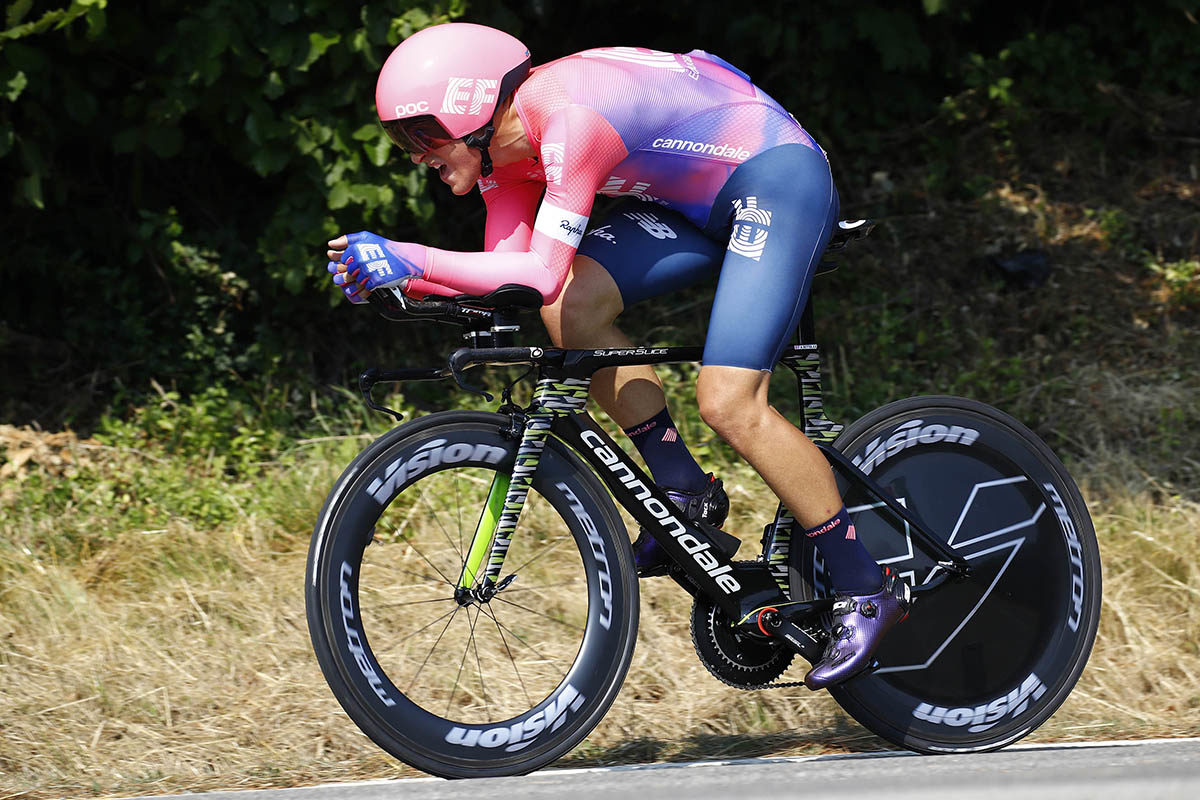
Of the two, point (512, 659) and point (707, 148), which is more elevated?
point (707, 148)

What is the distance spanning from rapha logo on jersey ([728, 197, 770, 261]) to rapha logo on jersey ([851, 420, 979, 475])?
2.40 feet

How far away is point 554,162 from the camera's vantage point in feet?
11.0

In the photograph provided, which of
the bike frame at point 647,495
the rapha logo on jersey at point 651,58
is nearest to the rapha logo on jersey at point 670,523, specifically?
the bike frame at point 647,495

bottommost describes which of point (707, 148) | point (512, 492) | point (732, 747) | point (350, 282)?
point (732, 747)

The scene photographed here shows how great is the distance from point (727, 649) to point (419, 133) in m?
1.57

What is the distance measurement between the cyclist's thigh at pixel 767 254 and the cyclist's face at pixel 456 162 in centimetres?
66

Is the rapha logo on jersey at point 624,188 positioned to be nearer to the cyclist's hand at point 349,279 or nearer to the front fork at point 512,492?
the front fork at point 512,492

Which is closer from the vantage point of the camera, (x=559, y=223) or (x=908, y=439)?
(x=559, y=223)

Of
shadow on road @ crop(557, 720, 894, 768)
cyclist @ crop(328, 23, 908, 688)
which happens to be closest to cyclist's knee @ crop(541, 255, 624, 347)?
cyclist @ crop(328, 23, 908, 688)

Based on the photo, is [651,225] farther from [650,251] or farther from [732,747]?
[732,747]

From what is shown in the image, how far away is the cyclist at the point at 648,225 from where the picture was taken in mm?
3365

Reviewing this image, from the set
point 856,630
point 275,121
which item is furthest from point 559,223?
point 275,121

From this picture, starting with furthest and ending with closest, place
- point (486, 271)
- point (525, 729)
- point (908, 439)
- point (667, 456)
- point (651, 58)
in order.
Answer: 1. point (908, 439)
2. point (667, 456)
3. point (651, 58)
4. point (525, 729)
5. point (486, 271)

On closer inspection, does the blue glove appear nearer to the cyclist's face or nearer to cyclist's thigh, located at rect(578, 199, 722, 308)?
the cyclist's face
